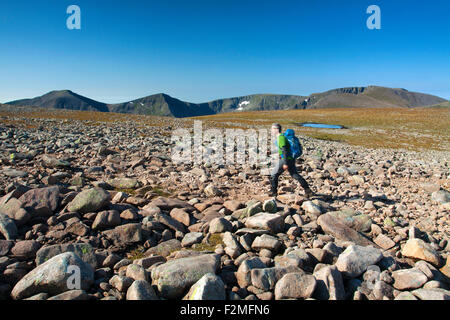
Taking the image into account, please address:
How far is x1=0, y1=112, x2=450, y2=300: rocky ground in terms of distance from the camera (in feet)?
13.7

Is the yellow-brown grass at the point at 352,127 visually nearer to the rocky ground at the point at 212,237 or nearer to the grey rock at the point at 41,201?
the rocky ground at the point at 212,237

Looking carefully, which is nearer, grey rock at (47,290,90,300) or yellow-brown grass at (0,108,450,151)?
grey rock at (47,290,90,300)

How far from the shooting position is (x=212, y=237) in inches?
251

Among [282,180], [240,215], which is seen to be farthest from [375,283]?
[282,180]

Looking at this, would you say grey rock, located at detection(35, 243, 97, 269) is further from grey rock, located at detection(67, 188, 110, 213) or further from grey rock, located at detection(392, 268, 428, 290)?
grey rock, located at detection(392, 268, 428, 290)

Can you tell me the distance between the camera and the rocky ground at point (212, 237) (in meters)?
4.16

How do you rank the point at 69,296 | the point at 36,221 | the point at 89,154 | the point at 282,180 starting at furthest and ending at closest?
the point at 89,154
the point at 282,180
the point at 36,221
the point at 69,296

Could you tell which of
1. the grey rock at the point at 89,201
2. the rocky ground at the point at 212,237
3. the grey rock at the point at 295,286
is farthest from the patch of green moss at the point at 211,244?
the grey rock at the point at 89,201

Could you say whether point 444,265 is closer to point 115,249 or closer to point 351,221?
point 351,221

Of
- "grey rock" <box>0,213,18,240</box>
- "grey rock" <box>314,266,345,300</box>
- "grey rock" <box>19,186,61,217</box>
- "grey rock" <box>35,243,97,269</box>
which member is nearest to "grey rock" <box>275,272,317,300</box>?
"grey rock" <box>314,266,345,300</box>

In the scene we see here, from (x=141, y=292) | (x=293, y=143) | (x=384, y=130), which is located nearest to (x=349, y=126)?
(x=384, y=130)

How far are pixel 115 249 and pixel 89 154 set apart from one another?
33.7ft

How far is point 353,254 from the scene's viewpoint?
4.96m

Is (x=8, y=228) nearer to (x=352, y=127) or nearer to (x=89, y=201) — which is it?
(x=89, y=201)
